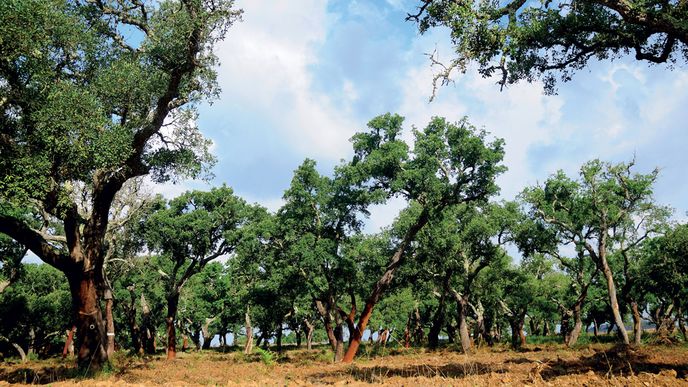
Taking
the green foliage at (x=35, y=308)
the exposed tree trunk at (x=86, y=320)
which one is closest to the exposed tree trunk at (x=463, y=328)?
the exposed tree trunk at (x=86, y=320)

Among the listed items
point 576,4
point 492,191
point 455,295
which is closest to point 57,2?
point 576,4

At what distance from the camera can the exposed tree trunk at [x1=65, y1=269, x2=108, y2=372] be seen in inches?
615

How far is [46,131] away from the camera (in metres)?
12.4

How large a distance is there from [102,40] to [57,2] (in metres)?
2.48

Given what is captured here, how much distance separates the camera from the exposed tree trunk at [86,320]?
615 inches

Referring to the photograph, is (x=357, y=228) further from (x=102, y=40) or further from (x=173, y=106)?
(x=102, y=40)

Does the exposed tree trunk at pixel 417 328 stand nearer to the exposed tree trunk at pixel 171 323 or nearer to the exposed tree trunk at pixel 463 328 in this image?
the exposed tree trunk at pixel 463 328

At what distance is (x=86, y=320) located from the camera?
617 inches

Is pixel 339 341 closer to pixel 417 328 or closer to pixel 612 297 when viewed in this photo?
pixel 612 297

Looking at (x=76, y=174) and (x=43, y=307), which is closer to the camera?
(x=76, y=174)

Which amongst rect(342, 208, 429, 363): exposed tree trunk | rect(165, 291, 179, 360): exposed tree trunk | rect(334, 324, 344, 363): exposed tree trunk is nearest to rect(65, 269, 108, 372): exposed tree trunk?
rect(342, 208, 429, 363): exposed tree trunk

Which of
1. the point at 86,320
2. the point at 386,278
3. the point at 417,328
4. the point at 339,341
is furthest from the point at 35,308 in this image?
the point at 417,328

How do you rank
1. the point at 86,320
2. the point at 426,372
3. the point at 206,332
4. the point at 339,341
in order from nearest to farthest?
the point at 426,372 < the point at 86,320 < the point at 339,341 < the point at 206,332

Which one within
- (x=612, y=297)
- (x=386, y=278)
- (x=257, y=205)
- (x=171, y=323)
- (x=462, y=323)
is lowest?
(x=462, y=323)
